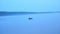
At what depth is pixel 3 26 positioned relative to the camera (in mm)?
1002

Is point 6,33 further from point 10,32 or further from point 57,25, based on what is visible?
point 57,25

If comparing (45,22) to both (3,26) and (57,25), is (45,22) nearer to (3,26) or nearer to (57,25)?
(57,25)

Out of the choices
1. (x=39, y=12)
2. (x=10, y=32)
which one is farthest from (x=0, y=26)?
(x=39, y=12)

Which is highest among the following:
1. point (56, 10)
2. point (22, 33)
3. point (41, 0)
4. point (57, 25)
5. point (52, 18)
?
point (41, 0)

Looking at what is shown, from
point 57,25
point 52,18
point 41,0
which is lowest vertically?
point 57,25

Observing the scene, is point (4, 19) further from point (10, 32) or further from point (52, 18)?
point (52, 18)

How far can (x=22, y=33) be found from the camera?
1.06 metres

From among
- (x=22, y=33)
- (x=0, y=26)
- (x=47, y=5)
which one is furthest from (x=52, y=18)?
(x=0, y=26)

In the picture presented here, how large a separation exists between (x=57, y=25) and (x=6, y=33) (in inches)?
32.3

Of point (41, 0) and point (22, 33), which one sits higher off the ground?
point (41, 0)

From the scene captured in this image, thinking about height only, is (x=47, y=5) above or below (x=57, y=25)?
above

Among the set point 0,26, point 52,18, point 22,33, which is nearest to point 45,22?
point 52,18

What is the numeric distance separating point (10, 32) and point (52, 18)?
0.70 m

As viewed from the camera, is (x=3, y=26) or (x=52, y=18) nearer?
(x=3, y=26)
